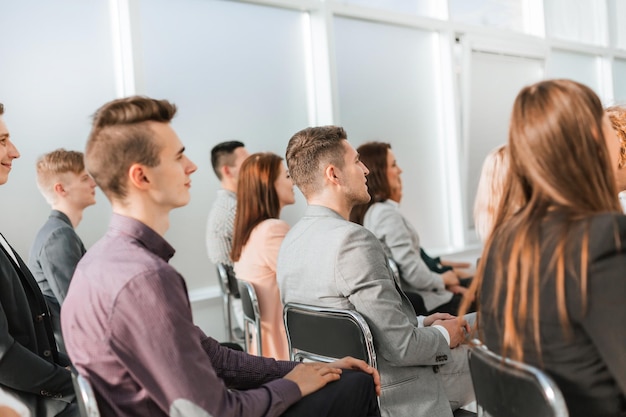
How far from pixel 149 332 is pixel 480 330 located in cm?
73

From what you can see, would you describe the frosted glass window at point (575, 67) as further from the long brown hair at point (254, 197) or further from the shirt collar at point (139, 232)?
the shirt collar at point (139, 232)

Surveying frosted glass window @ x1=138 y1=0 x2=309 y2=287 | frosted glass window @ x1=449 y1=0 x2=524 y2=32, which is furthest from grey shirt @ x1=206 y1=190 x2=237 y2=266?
frosted glass window @ x1=449 y1=0 x2=524 y2=32

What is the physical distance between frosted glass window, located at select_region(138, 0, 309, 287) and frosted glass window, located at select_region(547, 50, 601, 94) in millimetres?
3408

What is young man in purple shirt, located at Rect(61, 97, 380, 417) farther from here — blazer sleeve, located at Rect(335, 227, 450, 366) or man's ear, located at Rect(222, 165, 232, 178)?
man's ear, located at Rect(222, 165, 232, 178)

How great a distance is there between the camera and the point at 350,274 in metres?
2.00

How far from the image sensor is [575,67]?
24.3ft

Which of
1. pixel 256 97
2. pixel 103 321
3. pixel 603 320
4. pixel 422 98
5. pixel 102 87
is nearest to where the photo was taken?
pixel 603 320

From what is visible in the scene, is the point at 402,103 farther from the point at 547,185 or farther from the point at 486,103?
the point at 547,185

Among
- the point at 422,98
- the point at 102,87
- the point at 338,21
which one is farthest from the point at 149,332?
the point at 422,98

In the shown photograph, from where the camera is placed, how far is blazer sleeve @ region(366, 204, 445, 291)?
144 inches

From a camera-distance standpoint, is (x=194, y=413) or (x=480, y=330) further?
(x=480, y=330)

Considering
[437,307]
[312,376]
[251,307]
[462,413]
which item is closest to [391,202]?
[437,307]

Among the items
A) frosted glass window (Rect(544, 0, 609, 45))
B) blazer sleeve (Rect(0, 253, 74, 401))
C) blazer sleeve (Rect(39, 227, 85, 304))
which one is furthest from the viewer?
frosted glass window (Rect(544, 0, 609, 45))

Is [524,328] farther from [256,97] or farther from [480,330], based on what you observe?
[256,97]
